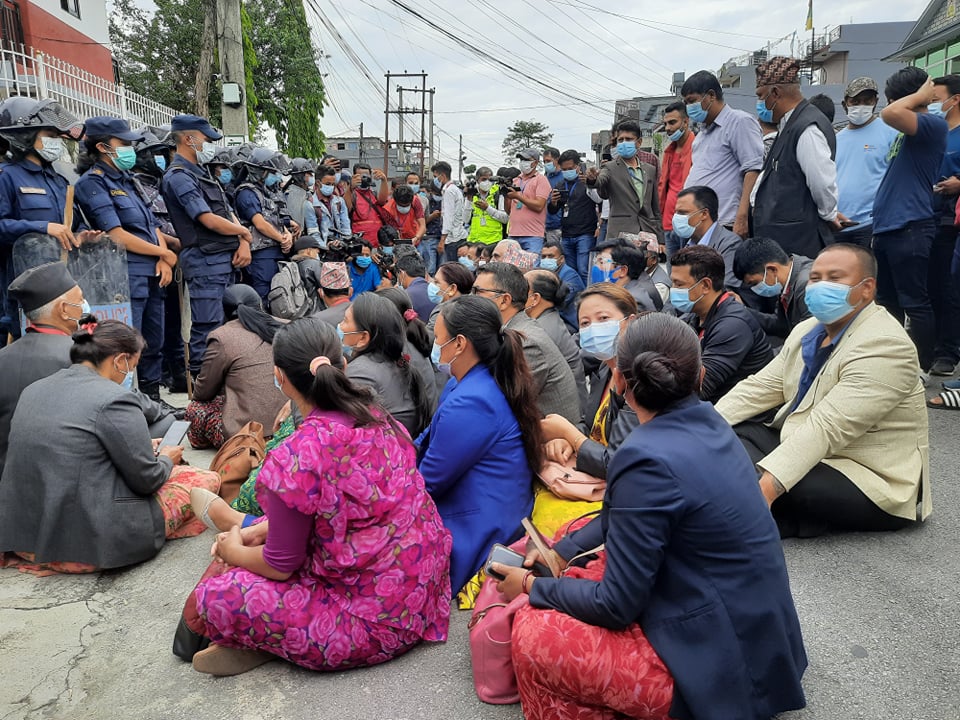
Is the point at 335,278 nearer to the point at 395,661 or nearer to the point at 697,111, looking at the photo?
the point at 697,111

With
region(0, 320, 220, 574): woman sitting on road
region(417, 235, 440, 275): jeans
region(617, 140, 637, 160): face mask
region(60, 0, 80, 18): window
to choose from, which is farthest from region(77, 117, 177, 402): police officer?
region(60, 0, 80, 18): window

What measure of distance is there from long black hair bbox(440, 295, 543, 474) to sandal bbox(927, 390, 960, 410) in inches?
136

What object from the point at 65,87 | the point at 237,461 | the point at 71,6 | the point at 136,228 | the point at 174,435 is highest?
the point at 71,6

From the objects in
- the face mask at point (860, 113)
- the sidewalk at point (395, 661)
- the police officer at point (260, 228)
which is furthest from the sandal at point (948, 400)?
the police officer at point (260, 228)

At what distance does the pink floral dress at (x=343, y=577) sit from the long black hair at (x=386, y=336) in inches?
44.1

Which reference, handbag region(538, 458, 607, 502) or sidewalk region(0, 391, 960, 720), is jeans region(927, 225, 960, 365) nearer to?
sidewalk region(0, 391, 960, 720)

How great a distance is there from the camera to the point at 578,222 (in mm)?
8969

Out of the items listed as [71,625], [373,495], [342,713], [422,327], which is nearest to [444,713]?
[342,713]

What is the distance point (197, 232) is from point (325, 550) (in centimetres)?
448

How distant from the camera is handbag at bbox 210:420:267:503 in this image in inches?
155

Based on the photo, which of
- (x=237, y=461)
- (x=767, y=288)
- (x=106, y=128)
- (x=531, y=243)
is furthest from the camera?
(x=531, y=243)

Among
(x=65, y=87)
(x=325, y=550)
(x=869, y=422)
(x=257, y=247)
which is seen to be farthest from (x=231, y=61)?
(x=869, y=422)

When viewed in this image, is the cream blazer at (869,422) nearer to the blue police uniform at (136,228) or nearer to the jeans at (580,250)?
the blue police uniform at (136,228)

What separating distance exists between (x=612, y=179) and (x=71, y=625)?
5866 millimetres
